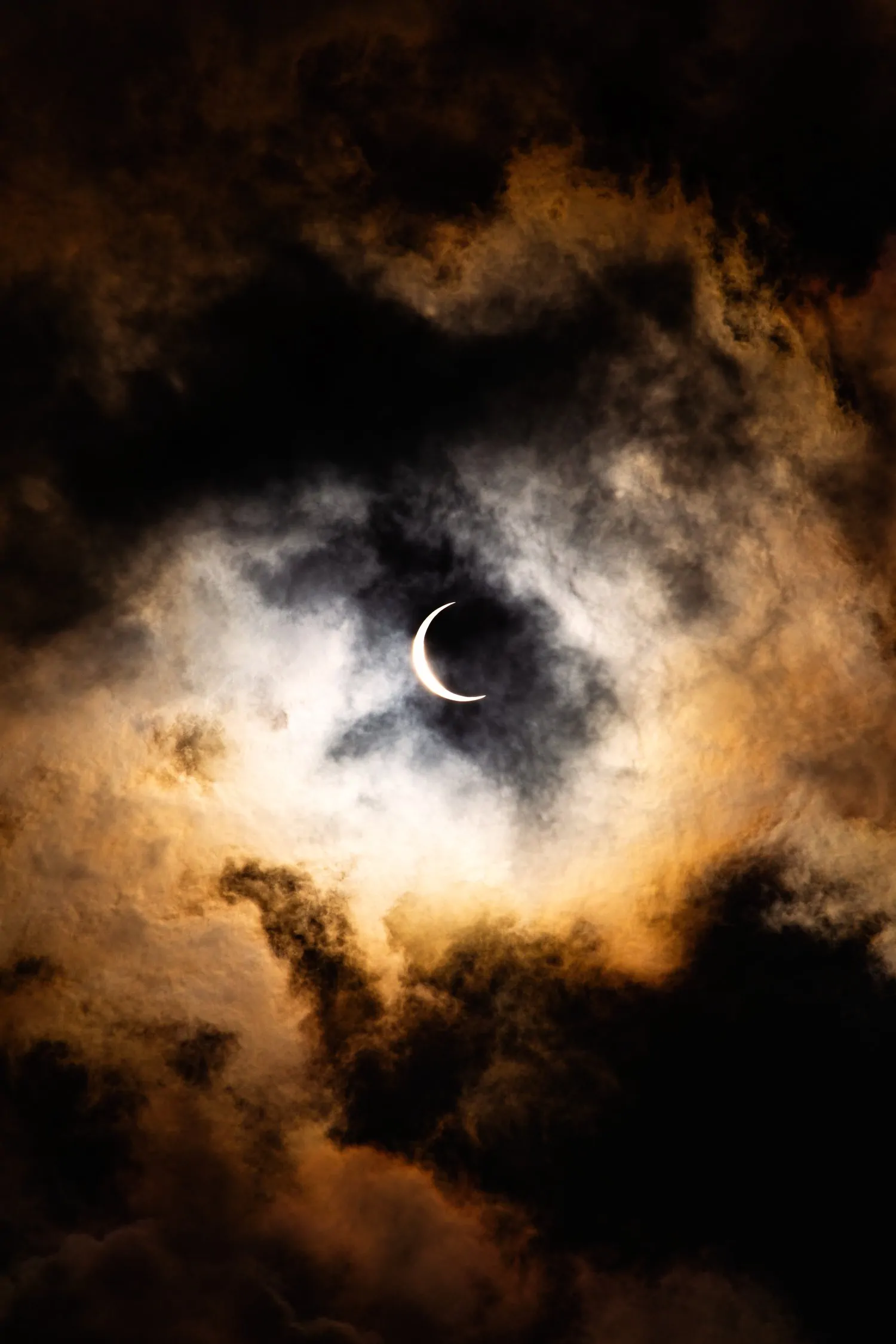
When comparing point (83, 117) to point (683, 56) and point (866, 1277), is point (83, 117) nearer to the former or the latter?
point (683, 56)

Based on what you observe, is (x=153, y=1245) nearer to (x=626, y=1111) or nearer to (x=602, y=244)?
(x=626, y=1111)

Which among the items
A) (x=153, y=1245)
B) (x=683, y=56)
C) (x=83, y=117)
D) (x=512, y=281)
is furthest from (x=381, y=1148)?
(x=683, y=56)

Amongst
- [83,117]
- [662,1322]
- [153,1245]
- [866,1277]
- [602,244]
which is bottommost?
[153,1245]

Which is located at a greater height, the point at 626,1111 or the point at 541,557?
the point at 541,557

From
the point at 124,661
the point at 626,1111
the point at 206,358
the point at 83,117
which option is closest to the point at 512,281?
the point at 206,358

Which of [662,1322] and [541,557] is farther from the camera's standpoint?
[541,557]

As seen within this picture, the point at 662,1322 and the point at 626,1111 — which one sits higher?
the point at 626,1111
